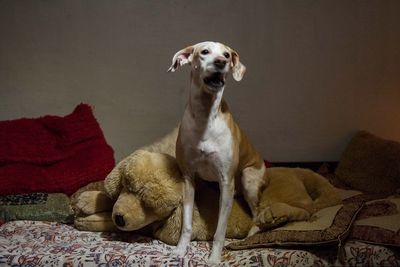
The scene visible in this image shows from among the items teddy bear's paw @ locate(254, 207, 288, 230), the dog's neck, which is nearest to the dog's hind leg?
teddy bear's paw @ locate(254, 207, 288, 230)

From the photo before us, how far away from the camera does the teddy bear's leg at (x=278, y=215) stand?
161cm

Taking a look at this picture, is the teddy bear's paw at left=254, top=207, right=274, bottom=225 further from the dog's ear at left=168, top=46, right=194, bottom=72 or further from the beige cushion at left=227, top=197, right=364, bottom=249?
the dog's ear at left=168, top=46, right=194, bottom=72

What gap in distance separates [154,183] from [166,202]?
9 cm

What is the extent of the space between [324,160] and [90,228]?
1.42m

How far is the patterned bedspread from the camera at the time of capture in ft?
4.81

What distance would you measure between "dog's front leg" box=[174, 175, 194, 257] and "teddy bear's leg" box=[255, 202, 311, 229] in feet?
0.89

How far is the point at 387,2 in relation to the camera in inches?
92.0

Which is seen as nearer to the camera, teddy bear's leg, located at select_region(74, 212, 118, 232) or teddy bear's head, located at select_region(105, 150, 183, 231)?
teddy bear's head, located at select_region(105, 150, 183, 231)

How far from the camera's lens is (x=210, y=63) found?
1.49 meters

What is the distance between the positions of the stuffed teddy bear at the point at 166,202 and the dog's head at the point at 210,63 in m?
0.41

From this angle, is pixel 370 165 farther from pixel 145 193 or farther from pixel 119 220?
pixel 119 220

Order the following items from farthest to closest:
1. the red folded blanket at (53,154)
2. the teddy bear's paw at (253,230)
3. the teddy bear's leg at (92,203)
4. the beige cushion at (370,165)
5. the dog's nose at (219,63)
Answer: the beige cushion at (370,165) → the red folded blanket at (53,154) → the teddy bear's leg at (92,203) → the teddy bear's paw at (253,230) → the dog's nose at (219,63)

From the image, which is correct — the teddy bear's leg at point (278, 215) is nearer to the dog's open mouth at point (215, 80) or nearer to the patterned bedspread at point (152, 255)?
the patterned bedspread at point (152, 255)

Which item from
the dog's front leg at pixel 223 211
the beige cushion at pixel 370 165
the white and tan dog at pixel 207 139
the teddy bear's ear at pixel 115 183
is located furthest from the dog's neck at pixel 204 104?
the beige cushion at pixel 370 165
